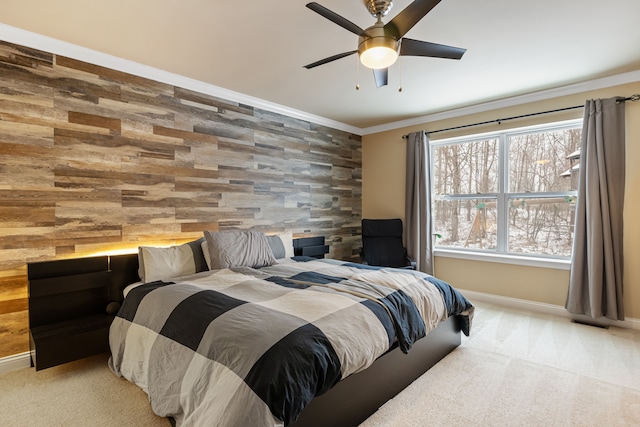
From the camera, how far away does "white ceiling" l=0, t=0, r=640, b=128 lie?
84.0 inches

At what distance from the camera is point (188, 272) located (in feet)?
9.43

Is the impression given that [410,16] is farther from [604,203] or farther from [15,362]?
[15,362]

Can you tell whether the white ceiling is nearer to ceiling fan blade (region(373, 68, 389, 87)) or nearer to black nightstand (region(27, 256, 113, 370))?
ceiling fan blade (region(373, 68, 389, 87))

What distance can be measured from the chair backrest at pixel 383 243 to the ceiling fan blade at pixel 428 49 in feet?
9.24

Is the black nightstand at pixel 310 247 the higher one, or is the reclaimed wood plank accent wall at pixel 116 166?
the reclaimed wood plank accent wall at pixel 116 166

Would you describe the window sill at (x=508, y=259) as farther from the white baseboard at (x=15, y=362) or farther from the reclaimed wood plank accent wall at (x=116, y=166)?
the white baseboard at (x=15, y=362)

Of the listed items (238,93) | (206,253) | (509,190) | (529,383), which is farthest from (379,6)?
(509,190)

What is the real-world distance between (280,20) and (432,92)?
6.92 feet

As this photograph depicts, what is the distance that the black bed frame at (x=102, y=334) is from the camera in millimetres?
1743

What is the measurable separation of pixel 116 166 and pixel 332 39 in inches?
85.9

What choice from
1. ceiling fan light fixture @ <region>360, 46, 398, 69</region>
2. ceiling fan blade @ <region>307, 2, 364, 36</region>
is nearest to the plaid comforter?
ceiling fan light fixture @ <region>360, 46, 398, 69</region>

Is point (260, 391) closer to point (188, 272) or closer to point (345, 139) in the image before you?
point (188, 272)

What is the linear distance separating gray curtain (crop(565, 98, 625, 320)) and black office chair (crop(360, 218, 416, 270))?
203 cm

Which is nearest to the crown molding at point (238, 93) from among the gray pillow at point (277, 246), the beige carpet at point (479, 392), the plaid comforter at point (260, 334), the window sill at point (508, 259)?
the gray pillow at point (277, 246)
